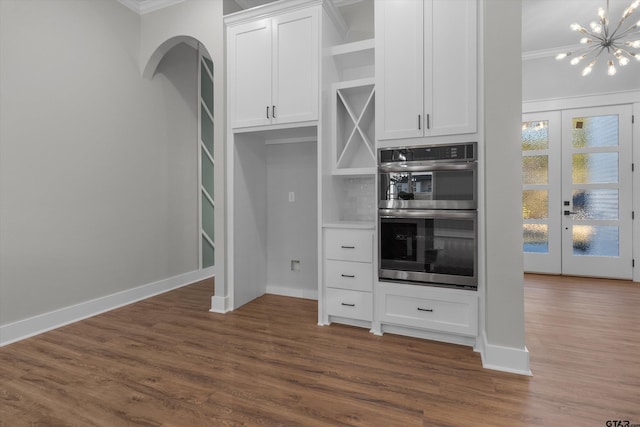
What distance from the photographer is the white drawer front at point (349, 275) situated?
2.78 metres

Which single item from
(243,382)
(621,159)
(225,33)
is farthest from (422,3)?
(621,159)

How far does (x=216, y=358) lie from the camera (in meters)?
2.33

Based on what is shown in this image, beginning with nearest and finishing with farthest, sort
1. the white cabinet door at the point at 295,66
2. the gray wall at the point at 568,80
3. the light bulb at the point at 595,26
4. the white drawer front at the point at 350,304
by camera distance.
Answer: the white drawer front at the point at 350,304 → the white cabinet door at the point at 295,66 → the light bulb at the point at 595,26 → the gray wall at the point at 568,80

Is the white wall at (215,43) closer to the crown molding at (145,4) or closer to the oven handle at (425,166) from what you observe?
the crown molding at (145,4)

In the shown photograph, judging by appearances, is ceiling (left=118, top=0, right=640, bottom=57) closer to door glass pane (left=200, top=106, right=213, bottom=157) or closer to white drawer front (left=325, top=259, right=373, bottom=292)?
door glass pane (left=200, top=106, right=213, bottom=157)

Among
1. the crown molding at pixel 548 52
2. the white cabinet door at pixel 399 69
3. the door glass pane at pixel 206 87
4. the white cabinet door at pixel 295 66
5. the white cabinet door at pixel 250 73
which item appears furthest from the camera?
the door glass pane at pixel 206 87

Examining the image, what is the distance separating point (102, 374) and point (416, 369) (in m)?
2.06

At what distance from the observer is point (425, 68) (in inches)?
98.7

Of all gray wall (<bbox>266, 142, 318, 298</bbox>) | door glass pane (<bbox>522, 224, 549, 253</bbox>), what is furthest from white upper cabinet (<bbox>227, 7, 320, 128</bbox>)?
door glass pane (<bbox>522, 224, 549, 253</bbox>)

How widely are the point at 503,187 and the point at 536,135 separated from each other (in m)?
3.46

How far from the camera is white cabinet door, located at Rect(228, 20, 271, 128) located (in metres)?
3.08

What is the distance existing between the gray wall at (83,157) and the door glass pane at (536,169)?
4.98m

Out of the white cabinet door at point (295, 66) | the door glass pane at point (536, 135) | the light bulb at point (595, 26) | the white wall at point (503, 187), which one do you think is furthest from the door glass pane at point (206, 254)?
the light bulb at point (595, 26)

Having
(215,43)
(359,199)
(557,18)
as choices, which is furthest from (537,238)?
(215,43)
